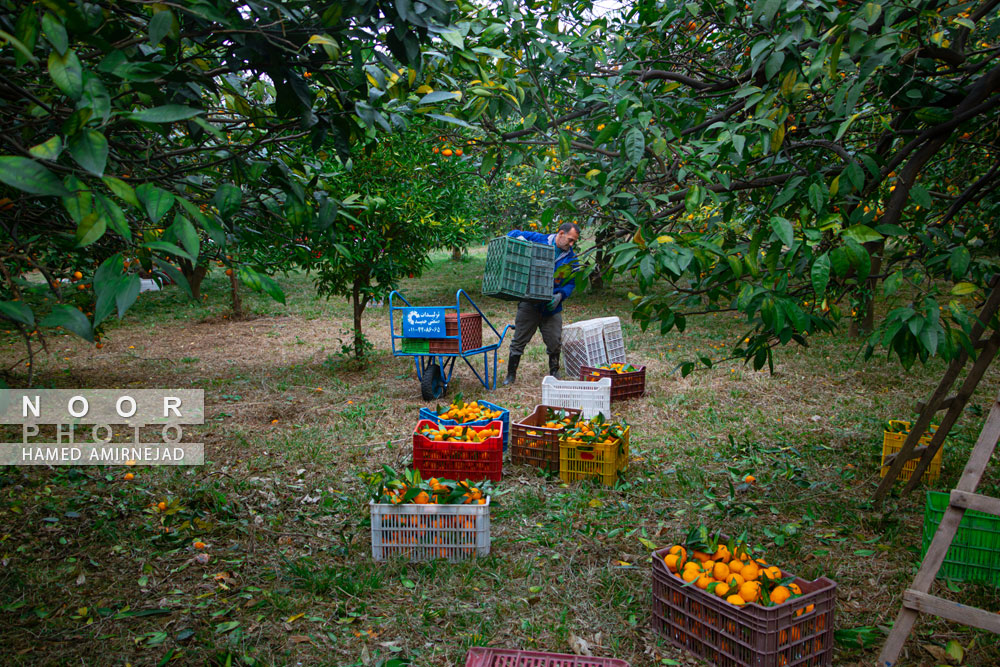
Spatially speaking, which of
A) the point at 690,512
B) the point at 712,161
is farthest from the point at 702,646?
the point at 712,161

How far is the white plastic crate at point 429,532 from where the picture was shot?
332 cm

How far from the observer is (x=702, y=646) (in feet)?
8.34

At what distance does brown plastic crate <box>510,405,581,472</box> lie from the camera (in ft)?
14.9

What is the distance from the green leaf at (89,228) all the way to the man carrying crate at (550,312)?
5.65 meters

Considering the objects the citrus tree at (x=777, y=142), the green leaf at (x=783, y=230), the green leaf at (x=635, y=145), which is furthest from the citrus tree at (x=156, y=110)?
the green leaf at (x=783, y=230)

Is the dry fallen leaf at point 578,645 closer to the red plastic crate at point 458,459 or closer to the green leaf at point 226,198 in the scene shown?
the red plastic crate at point 458,459

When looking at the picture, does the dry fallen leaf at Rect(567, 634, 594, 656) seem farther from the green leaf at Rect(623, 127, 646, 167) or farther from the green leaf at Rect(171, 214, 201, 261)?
the green leaf at Rect(171, 214, 201, 261)

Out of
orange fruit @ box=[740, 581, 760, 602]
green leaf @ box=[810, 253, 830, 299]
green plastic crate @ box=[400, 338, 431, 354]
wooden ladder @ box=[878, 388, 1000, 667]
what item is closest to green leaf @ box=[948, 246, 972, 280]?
wooden ladder @ box=[878, 388, 1000, 667]

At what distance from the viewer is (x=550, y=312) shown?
7.10 m

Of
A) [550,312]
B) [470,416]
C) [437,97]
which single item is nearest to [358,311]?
[550,312]

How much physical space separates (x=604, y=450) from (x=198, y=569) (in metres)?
2.52

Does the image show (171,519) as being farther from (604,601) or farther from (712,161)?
(712,161)

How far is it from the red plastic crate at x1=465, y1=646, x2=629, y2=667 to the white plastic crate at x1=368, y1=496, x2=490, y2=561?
2.88 ft

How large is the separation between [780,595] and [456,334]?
4.39 m
